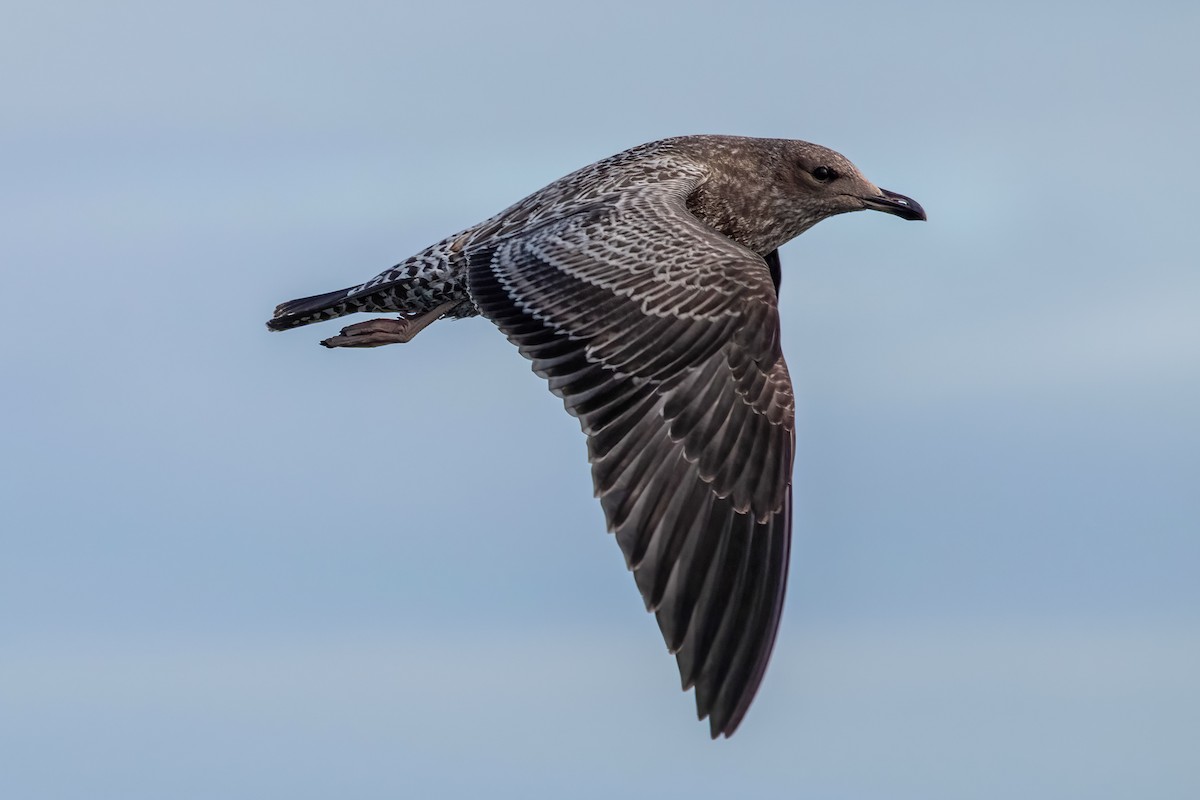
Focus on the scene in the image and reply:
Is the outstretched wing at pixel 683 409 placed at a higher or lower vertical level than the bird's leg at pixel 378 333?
lower

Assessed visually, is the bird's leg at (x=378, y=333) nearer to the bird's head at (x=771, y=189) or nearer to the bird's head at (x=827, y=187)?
the bird's head at (x=771, y=189)

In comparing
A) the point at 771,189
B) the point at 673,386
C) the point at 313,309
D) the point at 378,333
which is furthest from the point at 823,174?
the point at 313,309

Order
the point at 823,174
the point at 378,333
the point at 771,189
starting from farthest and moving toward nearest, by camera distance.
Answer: the point at 823,174 < the point at 771,189 < the point at 378,333

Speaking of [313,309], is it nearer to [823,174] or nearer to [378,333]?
[378,333]

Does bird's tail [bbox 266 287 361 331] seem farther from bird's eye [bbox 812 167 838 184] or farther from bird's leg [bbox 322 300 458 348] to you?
bird's eye [bbox 812 167 838 184]

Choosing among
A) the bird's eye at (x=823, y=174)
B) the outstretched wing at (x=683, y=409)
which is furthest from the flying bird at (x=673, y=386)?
the bird's eye at (x=823, y=174)

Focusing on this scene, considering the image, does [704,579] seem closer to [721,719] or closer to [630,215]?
[721,719]
